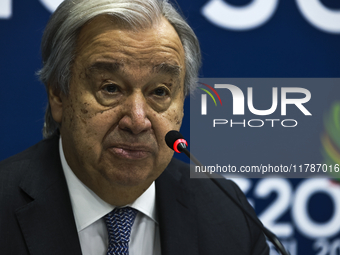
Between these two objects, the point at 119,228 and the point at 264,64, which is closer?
the point at 119,228

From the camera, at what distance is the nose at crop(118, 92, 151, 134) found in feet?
4.30

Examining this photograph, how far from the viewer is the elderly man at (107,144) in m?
1.34

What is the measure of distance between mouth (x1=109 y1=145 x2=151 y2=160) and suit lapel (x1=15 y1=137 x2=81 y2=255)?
0.31 meters

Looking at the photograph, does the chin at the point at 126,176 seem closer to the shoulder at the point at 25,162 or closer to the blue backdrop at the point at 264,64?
the shoulder at the point at 25,162

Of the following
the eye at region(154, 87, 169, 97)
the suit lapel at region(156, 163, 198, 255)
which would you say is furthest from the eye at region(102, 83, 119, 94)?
the suit lapel at region(156, 163, 198, 255)

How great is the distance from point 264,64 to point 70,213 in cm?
146

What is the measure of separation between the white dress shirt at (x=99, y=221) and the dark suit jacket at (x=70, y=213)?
0.04 m

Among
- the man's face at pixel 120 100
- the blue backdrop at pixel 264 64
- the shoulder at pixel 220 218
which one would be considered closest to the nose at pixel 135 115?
the man's face at pixel 120 100

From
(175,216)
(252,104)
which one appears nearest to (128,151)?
(175,216)

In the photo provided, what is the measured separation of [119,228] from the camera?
1.44 m

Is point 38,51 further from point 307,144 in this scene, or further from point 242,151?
point 307,144

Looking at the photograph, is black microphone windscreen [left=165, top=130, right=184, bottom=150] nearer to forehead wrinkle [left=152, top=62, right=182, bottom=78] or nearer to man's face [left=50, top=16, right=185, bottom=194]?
man's face [left=50, top=16, right=185, bottom=194]

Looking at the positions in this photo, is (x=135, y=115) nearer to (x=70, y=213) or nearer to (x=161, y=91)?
(x=161, y=91)

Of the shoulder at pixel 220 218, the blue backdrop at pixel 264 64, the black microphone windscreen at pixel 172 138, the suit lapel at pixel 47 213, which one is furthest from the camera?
the blue backdrop at pixel 264 64
